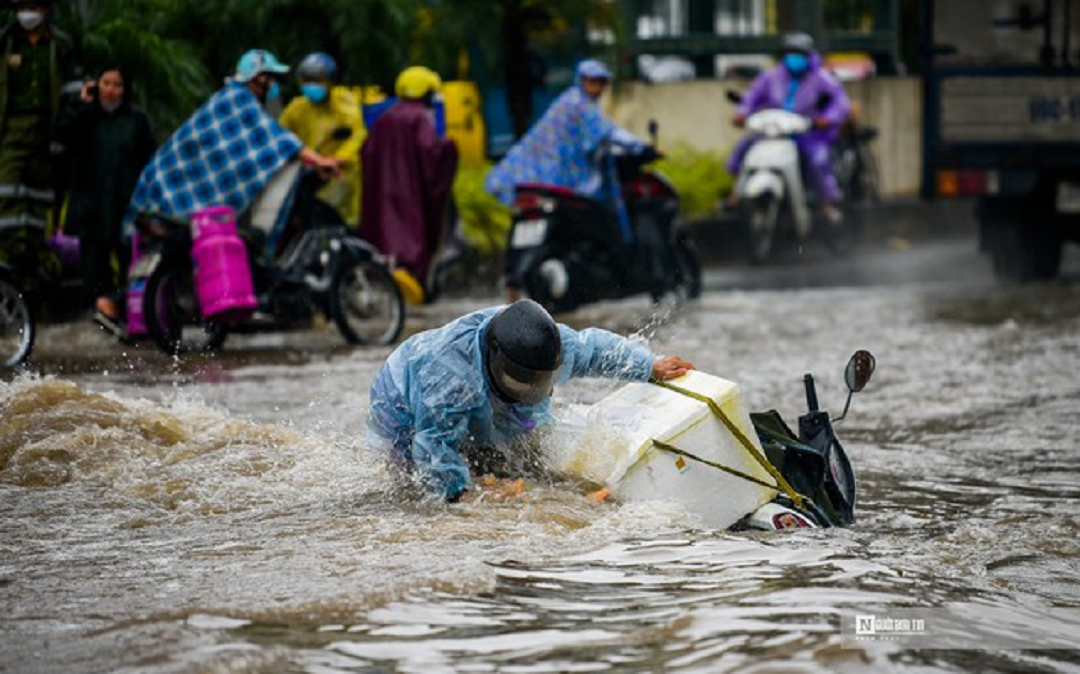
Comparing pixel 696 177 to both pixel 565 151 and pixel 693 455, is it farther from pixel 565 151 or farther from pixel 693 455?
pixel 693 455

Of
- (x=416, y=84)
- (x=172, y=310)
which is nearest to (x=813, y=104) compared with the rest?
(x=416, y=84)

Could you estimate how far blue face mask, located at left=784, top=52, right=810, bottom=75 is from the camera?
1905 cm

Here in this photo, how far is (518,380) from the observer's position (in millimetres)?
6434

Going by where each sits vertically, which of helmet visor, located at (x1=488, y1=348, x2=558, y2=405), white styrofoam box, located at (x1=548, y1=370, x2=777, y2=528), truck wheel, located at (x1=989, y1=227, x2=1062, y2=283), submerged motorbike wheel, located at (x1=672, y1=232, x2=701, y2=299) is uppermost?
helmet visor, located at (x1=488, y1=348, x2=558, y2=405)

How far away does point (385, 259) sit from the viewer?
44.3 ft

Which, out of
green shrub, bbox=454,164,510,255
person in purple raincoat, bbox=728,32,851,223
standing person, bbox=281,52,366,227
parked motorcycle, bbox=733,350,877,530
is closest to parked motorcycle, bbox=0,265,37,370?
standing person, bbox=281,52,366,227

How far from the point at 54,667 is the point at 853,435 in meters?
5.22

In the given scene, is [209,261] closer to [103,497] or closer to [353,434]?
[353,434]

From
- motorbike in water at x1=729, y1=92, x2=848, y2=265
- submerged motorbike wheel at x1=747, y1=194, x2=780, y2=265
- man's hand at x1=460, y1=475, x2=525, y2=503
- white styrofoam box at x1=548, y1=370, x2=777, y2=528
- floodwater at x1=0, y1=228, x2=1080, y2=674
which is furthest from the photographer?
submerged motorbike wheel at x1=747, y1=194, x2=780, y2=265

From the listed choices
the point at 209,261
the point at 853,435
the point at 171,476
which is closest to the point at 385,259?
the point at 209,261

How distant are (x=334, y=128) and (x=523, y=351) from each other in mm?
9106

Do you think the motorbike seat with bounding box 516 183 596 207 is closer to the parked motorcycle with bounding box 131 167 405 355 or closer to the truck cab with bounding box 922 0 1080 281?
the parked motorcycle with bounding box 131 167 405 355

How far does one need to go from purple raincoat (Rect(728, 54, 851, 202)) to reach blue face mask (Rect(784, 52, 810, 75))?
67 mm

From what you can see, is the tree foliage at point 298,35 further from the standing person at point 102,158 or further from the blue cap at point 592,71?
the blue cap at point 592,71
